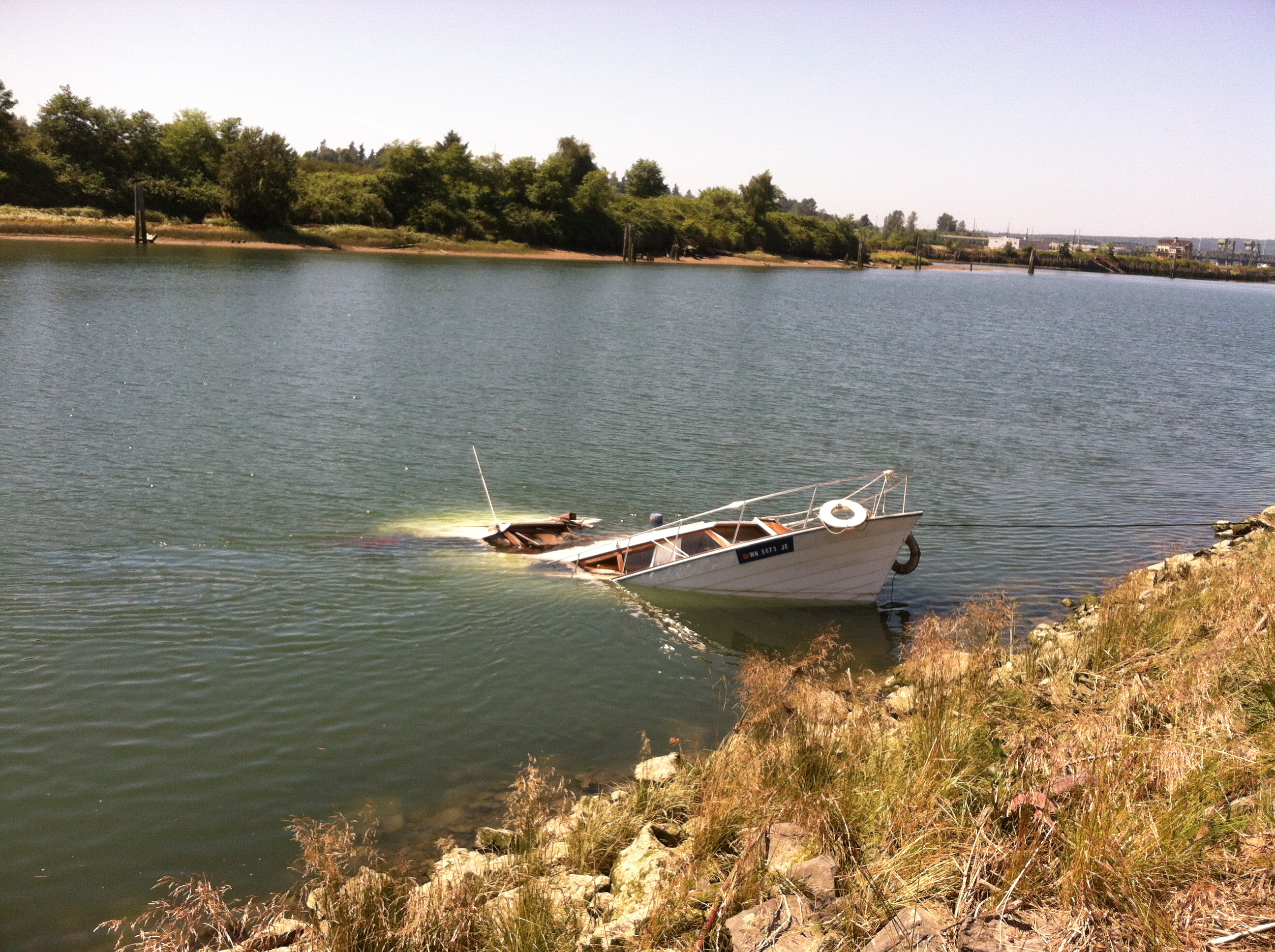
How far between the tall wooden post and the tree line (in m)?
6.86

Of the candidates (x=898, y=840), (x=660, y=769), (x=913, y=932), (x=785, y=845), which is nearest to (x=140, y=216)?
(x=660, y=769)

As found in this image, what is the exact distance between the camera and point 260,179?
308ft

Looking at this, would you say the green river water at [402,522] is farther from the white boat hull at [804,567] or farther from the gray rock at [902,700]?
the gray rock at [902,700]

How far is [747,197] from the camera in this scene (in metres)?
158

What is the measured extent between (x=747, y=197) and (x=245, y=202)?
89.5 metres

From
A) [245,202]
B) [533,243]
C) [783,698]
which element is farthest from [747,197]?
[783,698]

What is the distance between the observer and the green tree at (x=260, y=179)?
304 feet

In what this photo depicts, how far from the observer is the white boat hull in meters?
16.7

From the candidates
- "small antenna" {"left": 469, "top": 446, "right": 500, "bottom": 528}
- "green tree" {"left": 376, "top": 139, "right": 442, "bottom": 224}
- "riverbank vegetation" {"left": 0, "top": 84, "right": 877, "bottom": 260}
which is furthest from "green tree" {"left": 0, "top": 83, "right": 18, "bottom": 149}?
"small antenna" {"left": 469, "top": 446, "right": 500, "bottom": 528}

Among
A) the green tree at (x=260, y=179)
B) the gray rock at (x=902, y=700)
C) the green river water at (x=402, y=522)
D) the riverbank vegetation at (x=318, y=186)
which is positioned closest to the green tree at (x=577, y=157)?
the riverbank vegetation at (x=318, y=186)

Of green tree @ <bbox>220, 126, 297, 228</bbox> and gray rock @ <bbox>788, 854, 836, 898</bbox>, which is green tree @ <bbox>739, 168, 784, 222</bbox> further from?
gray rock @ <bbox>788, 854, 836, 898</bbox>

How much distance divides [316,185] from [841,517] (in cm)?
10239

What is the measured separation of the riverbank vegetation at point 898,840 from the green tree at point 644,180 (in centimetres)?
15473

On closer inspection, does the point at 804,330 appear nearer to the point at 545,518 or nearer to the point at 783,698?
the point at 545,518
